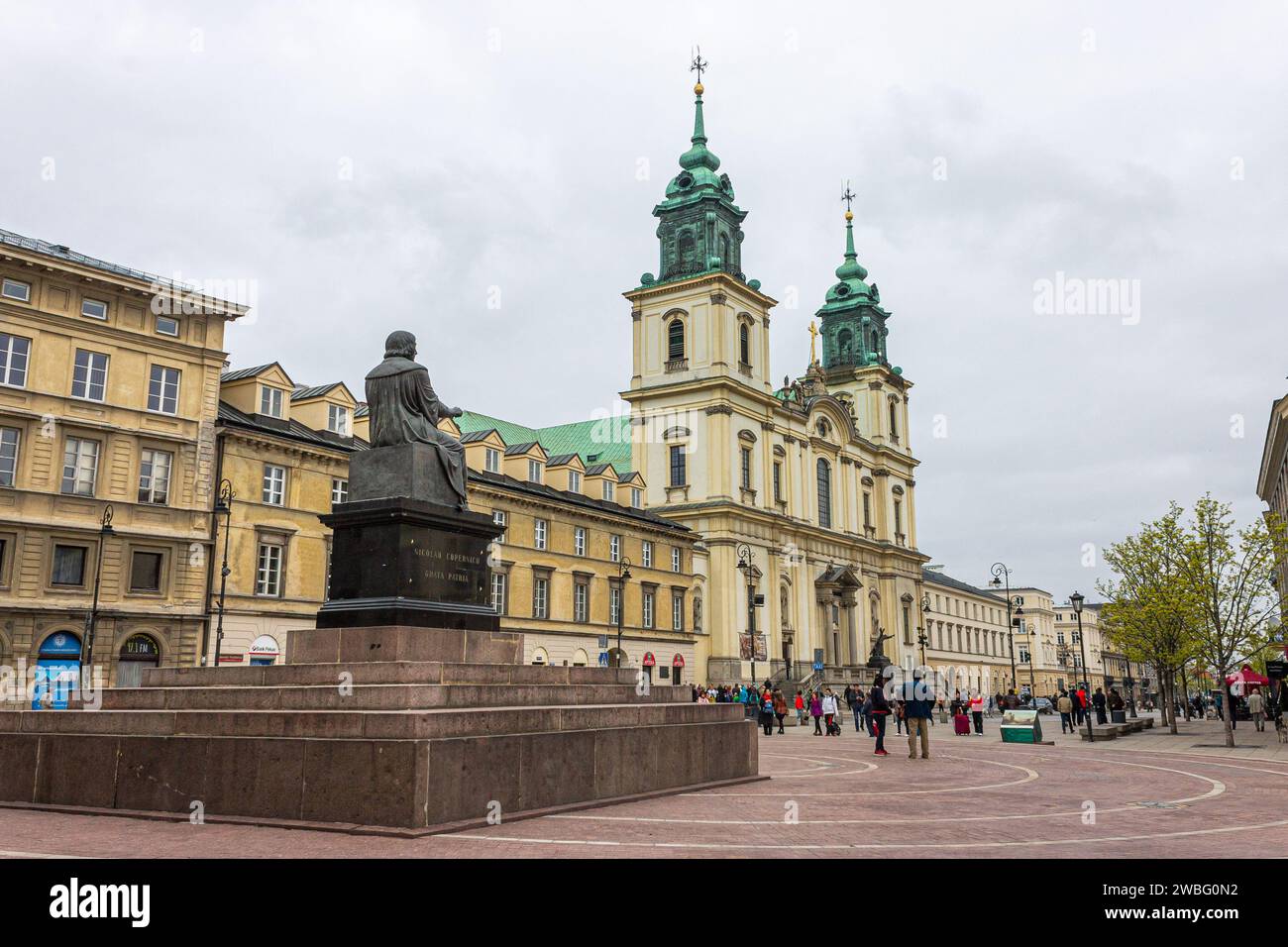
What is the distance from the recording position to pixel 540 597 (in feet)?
162

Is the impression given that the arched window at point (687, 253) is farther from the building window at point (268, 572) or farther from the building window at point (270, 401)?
the building window at point (268, 572)

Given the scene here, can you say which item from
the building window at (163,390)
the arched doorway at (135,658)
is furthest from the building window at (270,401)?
the arched doorway at (135,658)

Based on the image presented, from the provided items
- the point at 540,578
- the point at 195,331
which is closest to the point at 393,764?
the point at 195,331

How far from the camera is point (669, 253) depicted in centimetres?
7394

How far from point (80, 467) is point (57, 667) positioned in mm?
6400

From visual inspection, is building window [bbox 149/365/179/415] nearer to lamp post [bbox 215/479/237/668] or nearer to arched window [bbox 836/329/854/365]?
lamp post [bbox 215/479/237/668]

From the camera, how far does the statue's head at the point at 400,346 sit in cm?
1508

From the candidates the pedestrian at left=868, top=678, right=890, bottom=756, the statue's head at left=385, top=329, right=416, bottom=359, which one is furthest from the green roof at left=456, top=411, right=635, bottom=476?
the statue's head at left=385, top=329, right=416, bottom=359

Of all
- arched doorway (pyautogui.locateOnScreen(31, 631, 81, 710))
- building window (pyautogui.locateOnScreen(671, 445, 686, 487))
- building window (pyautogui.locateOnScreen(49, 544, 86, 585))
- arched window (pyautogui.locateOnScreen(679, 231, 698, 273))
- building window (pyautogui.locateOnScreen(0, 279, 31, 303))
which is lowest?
arched doorway (pyautogui.locateOnScreen(31, 631, 81, 710))

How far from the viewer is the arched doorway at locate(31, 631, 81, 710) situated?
31264 millimetres

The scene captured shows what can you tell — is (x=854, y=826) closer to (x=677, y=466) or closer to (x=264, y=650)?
(x=264, y=650)

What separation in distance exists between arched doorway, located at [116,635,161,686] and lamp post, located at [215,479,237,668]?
1.98 metres

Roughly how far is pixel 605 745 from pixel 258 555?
27857 millimetres

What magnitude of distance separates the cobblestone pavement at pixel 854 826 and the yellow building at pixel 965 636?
78.2 m
